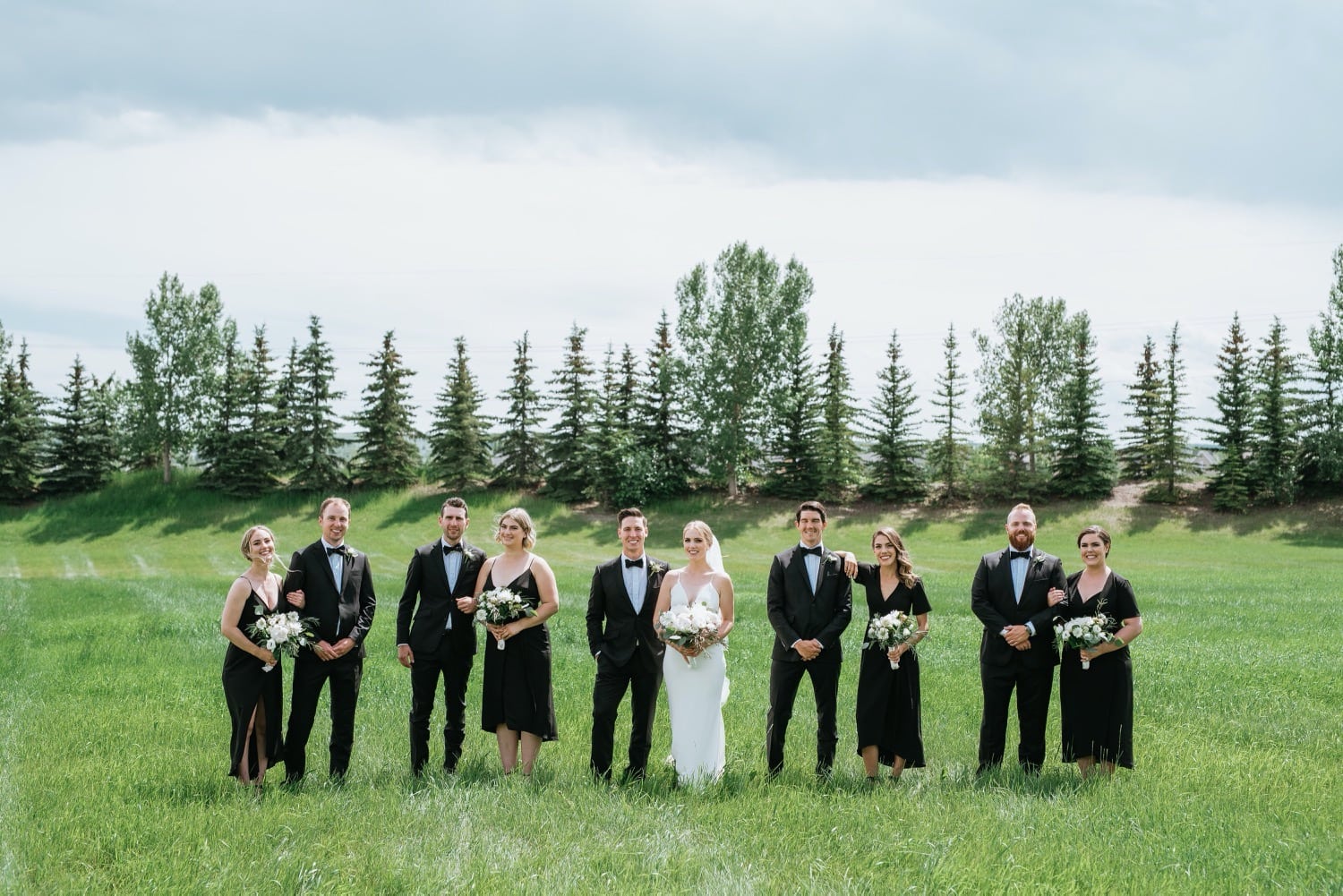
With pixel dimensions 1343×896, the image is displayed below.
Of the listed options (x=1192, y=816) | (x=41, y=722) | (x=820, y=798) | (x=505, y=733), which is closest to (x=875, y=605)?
(x=820, y=798)

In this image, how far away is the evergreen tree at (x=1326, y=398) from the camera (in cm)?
4788

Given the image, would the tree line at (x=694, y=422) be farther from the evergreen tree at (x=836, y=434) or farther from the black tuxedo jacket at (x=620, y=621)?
the black tuxedo jacket at (x=620, y=621)

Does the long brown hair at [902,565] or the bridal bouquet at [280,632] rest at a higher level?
the long brown hair at [902,565]

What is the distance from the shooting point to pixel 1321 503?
4762 cm

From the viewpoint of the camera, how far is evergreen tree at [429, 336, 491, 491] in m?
50.9

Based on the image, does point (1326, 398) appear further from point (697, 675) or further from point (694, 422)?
point (697, 675)

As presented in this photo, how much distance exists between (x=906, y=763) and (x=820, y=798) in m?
1.41

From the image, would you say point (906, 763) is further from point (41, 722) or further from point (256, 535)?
point (41, 722)

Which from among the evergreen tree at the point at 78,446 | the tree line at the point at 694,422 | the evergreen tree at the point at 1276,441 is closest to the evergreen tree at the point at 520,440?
the tree line at the point at 694,422

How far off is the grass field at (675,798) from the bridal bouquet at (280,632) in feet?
3.48

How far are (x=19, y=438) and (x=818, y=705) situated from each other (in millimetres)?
55887

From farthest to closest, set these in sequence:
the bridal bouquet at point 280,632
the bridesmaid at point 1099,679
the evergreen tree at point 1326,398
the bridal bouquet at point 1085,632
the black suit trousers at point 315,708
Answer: the evergreen tree at point 1326,398 → the bridesmaid at point 1099,679 → the black suit trousers at point 315,708 → the bridal bouquet at point 1085,632 → the bridal bouquet at point 280,632

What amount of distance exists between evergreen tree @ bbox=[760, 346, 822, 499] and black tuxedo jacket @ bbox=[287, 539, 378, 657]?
43.8m

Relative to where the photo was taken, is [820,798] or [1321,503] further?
[1321,503]
